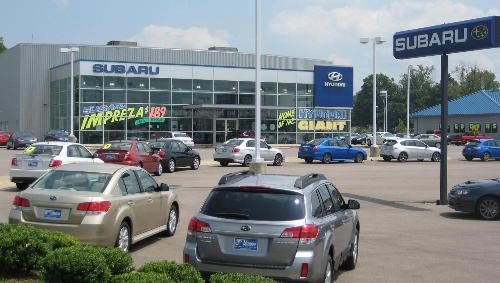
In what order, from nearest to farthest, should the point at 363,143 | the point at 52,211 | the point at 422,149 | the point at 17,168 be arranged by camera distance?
1. the point at 52,211
2. the point at 17,168
3. the point at 422,149
4. the point at 363,143

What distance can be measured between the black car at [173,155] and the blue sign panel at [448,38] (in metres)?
12.0

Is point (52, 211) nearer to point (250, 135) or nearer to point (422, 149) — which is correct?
point (422, 149)

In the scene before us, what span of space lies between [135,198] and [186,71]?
51.8 metres

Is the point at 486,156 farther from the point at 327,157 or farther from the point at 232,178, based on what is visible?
the point at 232,178

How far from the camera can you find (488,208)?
15430 millimetres

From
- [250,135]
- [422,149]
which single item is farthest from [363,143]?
[422,149]

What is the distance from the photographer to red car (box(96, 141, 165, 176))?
953 inches

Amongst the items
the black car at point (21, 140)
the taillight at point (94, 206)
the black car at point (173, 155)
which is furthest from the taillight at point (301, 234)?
the black car at point (21, 140)

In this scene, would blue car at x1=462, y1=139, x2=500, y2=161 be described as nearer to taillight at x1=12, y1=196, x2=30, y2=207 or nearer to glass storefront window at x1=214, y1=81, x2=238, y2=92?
glass storefront window at x1=214, y1=81, x2=238, y2=92

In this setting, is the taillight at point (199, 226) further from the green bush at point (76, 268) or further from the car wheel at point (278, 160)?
the car wheel at point (278, 160)

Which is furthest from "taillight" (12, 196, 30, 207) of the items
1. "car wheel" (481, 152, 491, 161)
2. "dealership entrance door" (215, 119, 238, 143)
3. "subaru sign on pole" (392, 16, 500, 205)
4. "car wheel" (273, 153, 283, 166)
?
"dealership entrance door" (215, 119, 238, 143)

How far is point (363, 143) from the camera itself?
75.8m

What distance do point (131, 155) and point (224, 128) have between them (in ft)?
126

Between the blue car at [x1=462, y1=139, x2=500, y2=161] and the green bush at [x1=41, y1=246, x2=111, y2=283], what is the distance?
39.9m
